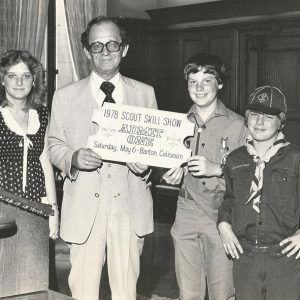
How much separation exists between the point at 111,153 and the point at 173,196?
17.1 ft

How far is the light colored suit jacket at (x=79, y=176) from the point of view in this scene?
2777 mm

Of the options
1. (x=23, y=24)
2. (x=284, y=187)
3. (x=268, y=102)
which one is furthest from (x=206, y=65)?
(x=23, y=24)

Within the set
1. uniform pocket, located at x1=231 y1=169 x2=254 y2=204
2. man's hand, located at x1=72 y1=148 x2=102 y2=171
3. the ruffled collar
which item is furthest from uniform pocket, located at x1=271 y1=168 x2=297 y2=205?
the ruffled collar

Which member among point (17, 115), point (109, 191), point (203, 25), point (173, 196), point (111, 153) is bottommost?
point (173, 196)

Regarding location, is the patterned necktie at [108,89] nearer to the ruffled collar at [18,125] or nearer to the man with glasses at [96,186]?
the man with glasses at [96,186]

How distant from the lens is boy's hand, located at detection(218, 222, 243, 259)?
2.58 m

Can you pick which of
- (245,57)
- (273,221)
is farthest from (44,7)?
(273,221)

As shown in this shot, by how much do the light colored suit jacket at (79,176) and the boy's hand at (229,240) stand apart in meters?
0.42

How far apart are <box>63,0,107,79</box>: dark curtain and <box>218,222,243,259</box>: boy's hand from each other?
3.35 meters

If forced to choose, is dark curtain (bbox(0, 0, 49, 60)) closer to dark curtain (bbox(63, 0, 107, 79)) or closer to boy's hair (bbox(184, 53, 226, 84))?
dark curtain (bbox(63, 0, 107, 79))

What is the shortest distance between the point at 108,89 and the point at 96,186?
0.50m

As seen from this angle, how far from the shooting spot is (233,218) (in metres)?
2.66

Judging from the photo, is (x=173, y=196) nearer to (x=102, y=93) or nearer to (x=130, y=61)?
(x=130, y=61)

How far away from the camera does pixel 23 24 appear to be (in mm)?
5367
